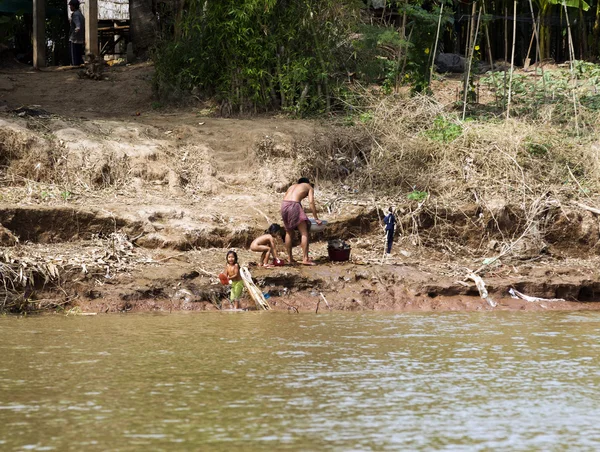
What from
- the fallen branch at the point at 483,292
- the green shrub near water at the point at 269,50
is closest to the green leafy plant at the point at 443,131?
the green shrub near water at the point at 269,50

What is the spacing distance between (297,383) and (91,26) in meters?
12.1

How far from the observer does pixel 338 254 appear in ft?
37.7

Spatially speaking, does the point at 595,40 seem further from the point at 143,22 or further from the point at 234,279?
the point at 234,279

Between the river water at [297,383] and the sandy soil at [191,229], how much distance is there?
832 mm

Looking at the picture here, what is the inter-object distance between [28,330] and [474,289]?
5.08 m

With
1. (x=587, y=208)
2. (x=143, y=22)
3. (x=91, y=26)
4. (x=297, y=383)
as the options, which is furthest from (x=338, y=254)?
(x=143, y=22)

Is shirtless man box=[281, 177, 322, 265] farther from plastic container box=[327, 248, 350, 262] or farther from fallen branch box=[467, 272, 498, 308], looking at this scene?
fallen branch box=[467, 272, 498, 308]

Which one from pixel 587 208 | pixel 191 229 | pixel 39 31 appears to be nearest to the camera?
pixel 191 229

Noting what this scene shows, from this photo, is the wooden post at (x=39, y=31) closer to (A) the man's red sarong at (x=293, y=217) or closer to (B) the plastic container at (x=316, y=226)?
(A) the man's red sarong at (x=293, y=217)

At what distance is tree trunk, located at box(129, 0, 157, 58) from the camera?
755 inches

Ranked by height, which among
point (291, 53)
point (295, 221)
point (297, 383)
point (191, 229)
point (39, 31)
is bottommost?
point (297, 383)

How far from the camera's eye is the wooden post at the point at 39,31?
701 inches

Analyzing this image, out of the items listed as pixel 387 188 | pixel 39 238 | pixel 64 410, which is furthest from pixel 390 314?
pixel 64 410

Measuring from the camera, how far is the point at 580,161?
13977 millimetres
